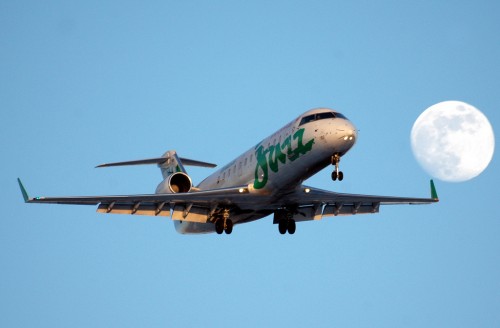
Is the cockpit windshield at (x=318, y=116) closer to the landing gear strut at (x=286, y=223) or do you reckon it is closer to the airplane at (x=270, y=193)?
the airplane at (x=270, y=193)

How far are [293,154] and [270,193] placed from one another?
2.20 meters

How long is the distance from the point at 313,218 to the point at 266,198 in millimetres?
4508

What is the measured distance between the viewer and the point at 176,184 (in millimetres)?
37188

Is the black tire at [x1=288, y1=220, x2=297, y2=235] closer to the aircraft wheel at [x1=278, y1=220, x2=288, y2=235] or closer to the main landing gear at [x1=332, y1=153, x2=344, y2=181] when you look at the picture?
the aircraft wheel at [x1=278, y1=220, x2=288, y2=235]

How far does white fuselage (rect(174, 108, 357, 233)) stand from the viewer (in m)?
30.5

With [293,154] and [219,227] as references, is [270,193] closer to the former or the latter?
[293,154]

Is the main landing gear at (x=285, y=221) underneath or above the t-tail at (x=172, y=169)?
underneath

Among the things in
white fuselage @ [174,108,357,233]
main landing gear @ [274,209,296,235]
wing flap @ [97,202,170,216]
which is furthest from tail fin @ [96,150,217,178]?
white fuselage @ [174,108,357,233]

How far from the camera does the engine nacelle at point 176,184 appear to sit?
1449 inches

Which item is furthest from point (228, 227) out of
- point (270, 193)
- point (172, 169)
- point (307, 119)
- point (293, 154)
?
point (172, 169)

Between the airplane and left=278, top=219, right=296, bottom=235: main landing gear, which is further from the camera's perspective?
left=278, top=219, right=296, bottom=235: main landing gear

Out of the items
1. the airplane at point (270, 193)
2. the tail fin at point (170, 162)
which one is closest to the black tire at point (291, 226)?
the airplane at point (270, 193)

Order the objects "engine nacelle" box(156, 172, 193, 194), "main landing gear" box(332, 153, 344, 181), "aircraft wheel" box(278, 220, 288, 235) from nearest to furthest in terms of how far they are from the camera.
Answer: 1. "main landing gear" box(332, 153, 344, 181)
2. "aircraft wheel" box(278, 220, 288, 235)
3. "engine nacelle" box(156, 172, 193, 194)

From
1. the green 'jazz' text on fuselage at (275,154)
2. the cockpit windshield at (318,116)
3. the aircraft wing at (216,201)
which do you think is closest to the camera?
the green 'jazz' text on fuselage at (275,154)
